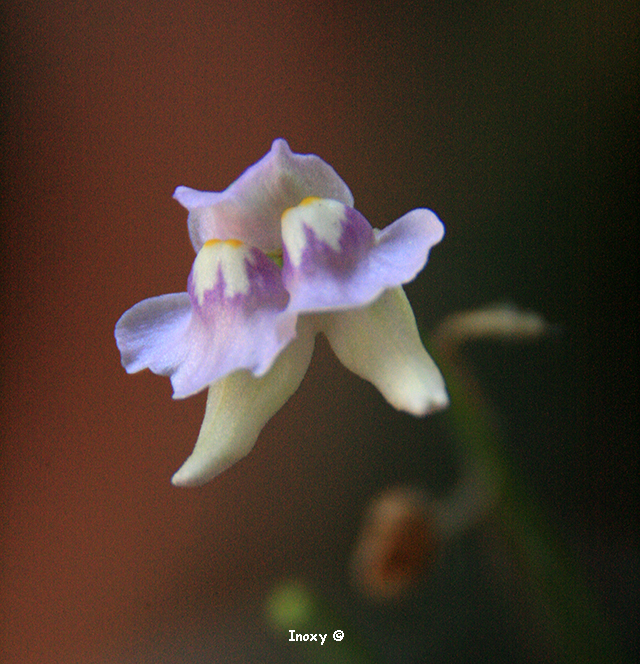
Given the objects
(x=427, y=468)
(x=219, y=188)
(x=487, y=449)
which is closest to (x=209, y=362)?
(x=487, y=449)

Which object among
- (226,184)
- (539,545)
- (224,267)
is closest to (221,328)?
(224,267)

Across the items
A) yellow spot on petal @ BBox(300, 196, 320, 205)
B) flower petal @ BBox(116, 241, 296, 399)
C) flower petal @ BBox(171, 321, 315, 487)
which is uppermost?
yellow spot on petal @ BBox(300, 196, 320, 205)

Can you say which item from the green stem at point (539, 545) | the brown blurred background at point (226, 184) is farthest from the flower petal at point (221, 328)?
the brown blurred background at point (226, 184)

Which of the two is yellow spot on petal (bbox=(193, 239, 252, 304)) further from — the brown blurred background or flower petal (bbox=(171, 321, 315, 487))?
the brown blurred background

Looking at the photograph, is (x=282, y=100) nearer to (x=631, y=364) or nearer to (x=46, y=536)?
(x=631, y=364)

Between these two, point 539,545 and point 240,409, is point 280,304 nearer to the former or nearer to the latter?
point 240,409

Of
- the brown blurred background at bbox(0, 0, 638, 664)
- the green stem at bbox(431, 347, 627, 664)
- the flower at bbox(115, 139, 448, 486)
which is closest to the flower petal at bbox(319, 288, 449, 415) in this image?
the flower at bbox(115, 139, 448, 486)
